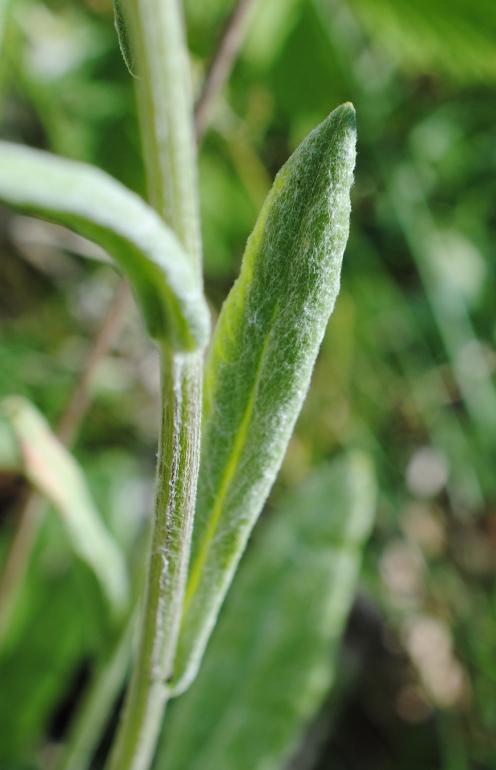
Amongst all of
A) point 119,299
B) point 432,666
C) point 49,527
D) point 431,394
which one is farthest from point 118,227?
point 432,666

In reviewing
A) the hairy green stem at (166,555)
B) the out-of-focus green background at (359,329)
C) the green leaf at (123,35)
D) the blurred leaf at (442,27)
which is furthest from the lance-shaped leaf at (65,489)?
the blurred leaf at (442,27)

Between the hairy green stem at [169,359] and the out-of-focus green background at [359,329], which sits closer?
the hairy green stem at [169,359]

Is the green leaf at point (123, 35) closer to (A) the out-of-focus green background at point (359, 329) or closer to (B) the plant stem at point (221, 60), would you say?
(B) the plant stem at point (221, 60)

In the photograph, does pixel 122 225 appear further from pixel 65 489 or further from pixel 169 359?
pixel 65 489

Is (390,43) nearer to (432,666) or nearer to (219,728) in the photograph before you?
(219,728)

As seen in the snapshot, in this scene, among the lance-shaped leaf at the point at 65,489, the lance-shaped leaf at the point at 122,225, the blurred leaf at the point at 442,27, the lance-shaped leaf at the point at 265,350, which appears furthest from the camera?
the blurred leaf at the point at 442,27

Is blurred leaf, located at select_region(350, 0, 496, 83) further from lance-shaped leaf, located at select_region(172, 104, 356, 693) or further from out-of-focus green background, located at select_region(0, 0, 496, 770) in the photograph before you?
lance-shaped leaf, located at select_region(172, 104, 356, 693)
